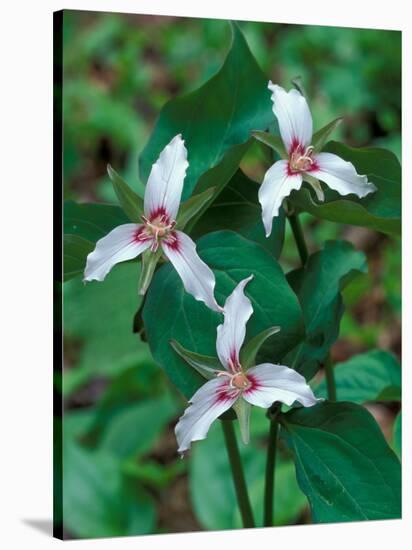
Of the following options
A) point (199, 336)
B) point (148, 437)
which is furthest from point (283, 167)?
point (148, 437)

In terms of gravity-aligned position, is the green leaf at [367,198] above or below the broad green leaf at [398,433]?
above

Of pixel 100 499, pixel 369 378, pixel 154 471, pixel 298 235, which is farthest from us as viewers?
pixel 154 471

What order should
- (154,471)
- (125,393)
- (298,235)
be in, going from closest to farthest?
1. (298,235)
2. (154,471)
3. (125,393)

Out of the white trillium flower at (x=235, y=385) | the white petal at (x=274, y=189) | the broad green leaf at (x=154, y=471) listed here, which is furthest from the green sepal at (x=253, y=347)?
the broad green leaf at (x=154, y=471)

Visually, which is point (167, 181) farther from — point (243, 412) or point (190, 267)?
point (243, 412)

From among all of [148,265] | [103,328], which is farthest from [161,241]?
[103,328]

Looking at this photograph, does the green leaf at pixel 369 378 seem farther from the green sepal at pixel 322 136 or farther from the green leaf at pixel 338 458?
the green sepal at pixel 322 136
